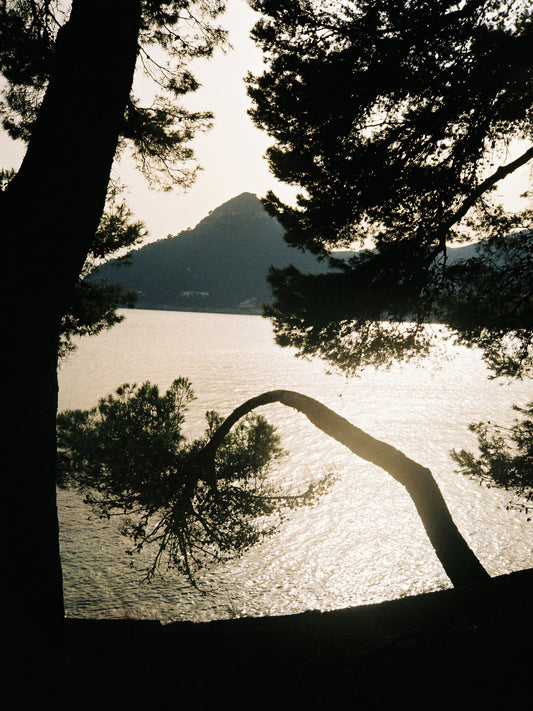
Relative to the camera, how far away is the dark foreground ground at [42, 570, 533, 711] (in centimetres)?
197

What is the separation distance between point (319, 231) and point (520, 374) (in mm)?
5750

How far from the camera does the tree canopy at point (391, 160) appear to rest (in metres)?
5.08

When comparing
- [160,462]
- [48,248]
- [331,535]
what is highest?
[48,248]

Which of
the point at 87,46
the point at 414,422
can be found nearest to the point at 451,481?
the point at 414,422

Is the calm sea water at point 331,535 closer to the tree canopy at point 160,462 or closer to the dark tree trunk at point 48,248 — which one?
the tree canopy at point 160,462

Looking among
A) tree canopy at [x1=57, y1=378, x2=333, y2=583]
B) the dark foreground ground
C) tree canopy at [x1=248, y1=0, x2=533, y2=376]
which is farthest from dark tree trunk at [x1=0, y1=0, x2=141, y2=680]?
tree canopy at [x1=57, y1=378, x2=333, y2=583]

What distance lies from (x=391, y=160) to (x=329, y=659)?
17.7 ft

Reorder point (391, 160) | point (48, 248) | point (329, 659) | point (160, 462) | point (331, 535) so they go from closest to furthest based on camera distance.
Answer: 1. point (329, 659)
2. point (48, 248)
3. point (391, 160)
4. point (160, 462)
5. point (331, 535)

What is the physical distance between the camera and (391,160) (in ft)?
18.0


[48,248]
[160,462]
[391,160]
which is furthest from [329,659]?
[160,462]

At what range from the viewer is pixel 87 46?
9.14 ft

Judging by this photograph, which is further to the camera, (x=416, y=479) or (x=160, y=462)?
(x=160, y=462)

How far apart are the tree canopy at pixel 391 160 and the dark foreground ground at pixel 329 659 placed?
12.9 ft

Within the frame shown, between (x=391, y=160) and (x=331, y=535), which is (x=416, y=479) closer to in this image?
(x=391, y=160)
